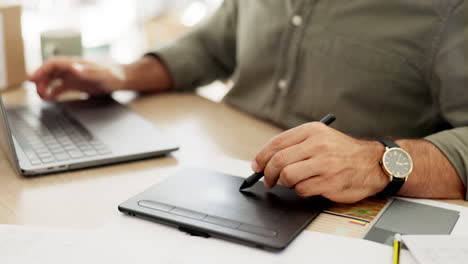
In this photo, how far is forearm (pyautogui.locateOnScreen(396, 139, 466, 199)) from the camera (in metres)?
0.81

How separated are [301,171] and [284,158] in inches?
1.3

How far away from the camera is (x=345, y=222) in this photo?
2.39 ft

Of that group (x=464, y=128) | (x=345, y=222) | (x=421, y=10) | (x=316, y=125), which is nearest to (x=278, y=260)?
(x=345, y=222)

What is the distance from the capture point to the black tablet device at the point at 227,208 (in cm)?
68

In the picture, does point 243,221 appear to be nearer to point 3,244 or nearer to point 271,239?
point 271,239

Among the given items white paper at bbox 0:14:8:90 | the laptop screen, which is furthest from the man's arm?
white paper at bbox 0:14:8:90

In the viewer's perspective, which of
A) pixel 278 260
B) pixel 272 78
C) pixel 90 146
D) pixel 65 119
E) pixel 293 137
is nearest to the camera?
pixel 278 260

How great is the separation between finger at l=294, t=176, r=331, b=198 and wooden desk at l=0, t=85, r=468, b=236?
0.08m

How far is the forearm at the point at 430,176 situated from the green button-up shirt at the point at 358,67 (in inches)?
0.5

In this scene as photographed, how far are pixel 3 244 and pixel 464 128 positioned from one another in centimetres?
69

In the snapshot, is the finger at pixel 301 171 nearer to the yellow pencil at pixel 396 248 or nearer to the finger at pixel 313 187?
the finger at pixel 313 187

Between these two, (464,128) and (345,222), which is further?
(464,128)

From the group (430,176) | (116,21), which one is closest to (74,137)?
(430,176)

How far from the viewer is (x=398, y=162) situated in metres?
0.82
